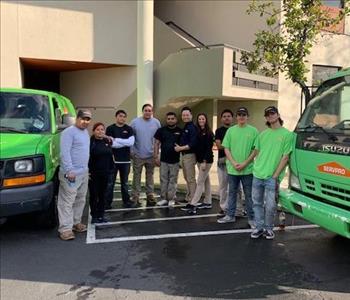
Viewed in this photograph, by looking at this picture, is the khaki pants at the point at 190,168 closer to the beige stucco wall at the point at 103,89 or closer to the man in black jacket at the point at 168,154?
the man in black jacket at the point at 168,154

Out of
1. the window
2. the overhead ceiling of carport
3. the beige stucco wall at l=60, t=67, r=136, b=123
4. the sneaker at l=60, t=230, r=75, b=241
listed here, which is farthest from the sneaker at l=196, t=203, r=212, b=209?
the window

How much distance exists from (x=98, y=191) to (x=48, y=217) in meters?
0.79

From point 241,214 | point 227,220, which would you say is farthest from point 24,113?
point 241,214

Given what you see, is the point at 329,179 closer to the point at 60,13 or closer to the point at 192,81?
the point at 192,81

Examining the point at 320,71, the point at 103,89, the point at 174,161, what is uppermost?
the point at 320,71

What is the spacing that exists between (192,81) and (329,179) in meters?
7.90

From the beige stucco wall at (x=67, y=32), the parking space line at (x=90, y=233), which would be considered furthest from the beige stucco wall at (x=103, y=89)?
the parking space line at (x=90, y=233)

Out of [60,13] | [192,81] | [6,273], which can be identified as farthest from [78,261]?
[60,13]

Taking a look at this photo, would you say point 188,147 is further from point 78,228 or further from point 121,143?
point 78,228

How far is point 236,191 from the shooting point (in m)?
6.50

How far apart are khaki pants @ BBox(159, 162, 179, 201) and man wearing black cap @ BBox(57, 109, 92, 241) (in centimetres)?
201

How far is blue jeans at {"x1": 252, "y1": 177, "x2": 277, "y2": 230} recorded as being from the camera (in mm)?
5551

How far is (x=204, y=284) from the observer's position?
437 cm

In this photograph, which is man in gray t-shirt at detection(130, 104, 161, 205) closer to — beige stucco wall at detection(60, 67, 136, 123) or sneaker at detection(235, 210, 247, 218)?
Answer: sneaker at detection(235, 210, 247, 218)
